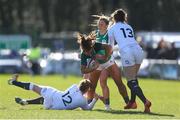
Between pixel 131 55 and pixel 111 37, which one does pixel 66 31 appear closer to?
pixel 111 37

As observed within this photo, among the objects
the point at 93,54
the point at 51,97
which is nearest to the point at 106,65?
the point at 93,54

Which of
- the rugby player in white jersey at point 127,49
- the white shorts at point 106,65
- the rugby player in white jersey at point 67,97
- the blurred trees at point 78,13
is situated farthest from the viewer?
the blurred trees at point 78,13

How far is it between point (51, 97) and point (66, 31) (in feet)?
201

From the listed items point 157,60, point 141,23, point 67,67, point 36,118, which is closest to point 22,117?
point 36,118

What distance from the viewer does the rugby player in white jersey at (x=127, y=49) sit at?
15.9 metres

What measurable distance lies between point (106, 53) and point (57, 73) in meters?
27.0

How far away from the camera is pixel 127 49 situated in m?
16.0

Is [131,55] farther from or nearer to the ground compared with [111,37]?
nearer to the ground

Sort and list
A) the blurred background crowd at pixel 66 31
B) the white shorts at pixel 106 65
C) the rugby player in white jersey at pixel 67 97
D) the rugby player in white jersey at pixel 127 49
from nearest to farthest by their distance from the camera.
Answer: the rugby player in white jersey at pixel 67 97, the rugby player in white jersey at pixel 127 49, the white shorts at pixel 106 65, the blurred background crowd at pixel 66 31

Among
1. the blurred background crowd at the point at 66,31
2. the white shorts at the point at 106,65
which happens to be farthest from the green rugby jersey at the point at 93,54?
the blurred background crowd at the point at 66,31

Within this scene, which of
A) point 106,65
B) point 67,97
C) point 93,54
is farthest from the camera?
point 106,65

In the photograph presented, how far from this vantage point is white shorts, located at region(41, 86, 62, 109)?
15.8 m

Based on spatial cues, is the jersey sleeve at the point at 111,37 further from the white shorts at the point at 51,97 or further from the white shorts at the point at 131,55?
the white shorts at the point at 51,97

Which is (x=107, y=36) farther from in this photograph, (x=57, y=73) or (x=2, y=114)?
(x=57, y=73)
